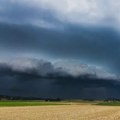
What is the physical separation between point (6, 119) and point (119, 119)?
16053 mm

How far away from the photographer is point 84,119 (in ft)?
154

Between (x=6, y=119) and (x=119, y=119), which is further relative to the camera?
(x=119, y=119)

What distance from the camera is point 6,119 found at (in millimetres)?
44969

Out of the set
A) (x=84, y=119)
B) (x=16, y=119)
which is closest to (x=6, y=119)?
(x=16, y=119)

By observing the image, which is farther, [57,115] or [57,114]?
[57,114]

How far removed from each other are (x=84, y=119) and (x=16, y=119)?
31.2ft

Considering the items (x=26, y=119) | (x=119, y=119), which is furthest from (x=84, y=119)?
(x=26, y=119)

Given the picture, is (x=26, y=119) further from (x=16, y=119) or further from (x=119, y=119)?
(x=119, y=119)

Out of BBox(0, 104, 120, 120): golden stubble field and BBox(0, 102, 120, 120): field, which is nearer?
BBox(0, 104, 120, 120): golden stubble field

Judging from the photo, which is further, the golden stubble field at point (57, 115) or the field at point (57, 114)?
the field at point (57, 114)

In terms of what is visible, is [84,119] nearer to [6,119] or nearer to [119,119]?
[119,119]

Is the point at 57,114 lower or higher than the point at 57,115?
higher

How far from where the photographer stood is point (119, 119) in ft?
157

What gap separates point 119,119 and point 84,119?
5.22 m
